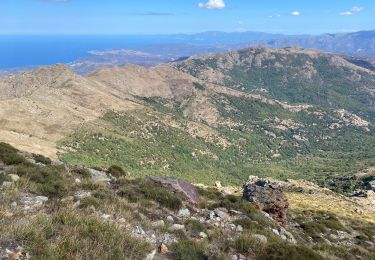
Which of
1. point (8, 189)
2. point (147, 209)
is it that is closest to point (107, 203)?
point (147, 209)

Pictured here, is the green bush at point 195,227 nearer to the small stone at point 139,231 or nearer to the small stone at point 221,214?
the small stone at point 139,231

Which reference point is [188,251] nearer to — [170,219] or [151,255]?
[151,255]

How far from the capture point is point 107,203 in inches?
703

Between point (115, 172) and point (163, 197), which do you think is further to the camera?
point (115, 172)

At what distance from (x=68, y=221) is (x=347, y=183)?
627 feet

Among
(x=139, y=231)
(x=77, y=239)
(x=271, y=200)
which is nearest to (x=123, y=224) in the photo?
(x=139, y=231)

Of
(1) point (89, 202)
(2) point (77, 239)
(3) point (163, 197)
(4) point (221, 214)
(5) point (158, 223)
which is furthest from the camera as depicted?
(4) point (221, 214)

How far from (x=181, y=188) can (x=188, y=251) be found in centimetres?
1285

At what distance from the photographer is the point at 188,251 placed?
13.7 metres

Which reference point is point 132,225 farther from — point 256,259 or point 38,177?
point 38,177

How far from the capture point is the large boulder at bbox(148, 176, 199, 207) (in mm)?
25034

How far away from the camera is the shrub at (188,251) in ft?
44.0

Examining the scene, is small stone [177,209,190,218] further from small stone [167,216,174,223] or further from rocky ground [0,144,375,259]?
small stone [167,216,174,223]

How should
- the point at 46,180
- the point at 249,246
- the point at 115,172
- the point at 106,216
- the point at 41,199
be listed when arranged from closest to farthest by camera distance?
the point at 249,246
the point at 106,216
the point at 41,199
the point at 46,180
the point at 115,172
